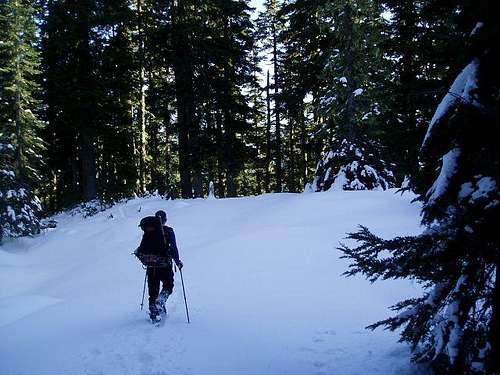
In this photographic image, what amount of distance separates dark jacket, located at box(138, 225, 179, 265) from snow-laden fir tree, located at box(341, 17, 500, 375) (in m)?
5.27

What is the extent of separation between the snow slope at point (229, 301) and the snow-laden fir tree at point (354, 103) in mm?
1869

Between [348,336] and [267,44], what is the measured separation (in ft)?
110

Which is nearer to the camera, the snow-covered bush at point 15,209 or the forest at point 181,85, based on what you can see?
the forest at point 181,85

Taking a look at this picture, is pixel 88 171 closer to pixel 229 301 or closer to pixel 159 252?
pixel 159 252

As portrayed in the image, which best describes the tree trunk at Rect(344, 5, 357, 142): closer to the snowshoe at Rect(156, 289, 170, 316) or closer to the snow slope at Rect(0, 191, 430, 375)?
the snow slope at Rect(0, 191, 430, 375)

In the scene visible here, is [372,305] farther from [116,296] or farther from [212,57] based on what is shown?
[212,57]

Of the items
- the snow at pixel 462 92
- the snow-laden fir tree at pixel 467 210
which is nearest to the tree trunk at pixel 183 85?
the snow-laden fir tree at pixel 467 210

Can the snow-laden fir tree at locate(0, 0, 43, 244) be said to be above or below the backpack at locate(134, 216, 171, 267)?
above

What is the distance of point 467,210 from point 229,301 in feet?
20.0

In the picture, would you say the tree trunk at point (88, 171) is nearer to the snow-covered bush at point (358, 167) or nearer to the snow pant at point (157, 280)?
the snow-covered bush at point (358, 167)

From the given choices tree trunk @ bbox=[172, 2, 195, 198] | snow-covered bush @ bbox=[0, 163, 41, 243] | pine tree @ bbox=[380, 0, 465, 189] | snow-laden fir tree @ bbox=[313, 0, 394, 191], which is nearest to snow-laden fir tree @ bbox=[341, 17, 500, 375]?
pine tree @ bbox=[380, 0, 465, 189]

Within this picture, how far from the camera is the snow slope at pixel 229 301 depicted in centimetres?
651

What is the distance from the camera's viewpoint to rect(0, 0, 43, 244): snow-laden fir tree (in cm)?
2052

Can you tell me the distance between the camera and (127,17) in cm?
2569
